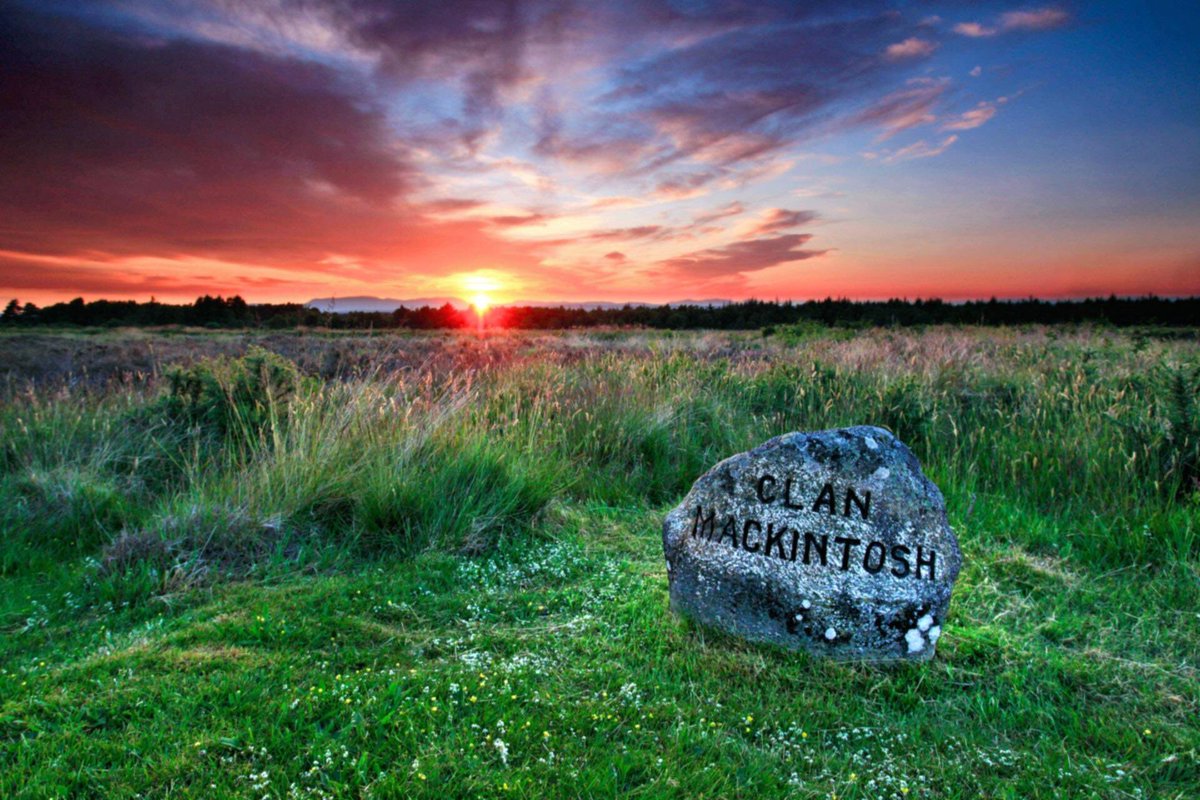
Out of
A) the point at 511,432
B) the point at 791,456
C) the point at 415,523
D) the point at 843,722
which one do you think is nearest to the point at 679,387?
the point at 511,432

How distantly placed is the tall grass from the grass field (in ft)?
0.13

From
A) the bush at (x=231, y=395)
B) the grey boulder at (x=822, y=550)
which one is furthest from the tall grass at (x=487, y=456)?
the grey boulder at (x=822, y=550)

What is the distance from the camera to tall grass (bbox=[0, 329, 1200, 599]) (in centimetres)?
560

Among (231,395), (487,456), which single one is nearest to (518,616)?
(487,456)

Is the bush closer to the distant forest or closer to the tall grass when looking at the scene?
the tall grass

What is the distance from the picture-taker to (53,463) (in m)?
7.50

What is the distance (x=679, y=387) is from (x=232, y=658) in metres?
7.23

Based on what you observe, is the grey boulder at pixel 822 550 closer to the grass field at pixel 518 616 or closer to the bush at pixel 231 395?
the grass field at pixel 518 616

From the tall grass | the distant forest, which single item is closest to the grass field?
the tall grass

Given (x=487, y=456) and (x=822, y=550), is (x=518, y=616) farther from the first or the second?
(x=487, y=456)

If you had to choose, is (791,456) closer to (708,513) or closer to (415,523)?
(708,513)

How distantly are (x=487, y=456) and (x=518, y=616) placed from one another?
2.20 metres

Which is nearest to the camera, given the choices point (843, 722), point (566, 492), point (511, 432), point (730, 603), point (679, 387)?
point (843, 722)

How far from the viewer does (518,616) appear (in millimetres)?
4445
